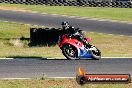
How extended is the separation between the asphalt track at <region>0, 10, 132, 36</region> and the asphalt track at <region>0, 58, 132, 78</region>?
15.8 meters

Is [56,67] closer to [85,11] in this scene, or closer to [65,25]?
[65,25]

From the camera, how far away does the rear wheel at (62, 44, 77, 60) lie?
53.4 ft

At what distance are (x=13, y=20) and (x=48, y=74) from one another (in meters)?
22.7

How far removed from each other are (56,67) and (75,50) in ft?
6.74

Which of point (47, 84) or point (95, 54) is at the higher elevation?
point (47, 84)

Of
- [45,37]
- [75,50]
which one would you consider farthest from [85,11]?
[75,50]

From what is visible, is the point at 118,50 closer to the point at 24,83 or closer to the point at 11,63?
the point at 11,63

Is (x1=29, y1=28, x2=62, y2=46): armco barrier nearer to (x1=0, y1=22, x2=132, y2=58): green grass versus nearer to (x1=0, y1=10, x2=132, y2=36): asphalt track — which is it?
(x1=0, y1=22, x2=132, y2=58): green grass

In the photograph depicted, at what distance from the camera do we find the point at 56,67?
14.5 m

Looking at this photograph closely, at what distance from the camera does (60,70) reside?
1396 centimetres

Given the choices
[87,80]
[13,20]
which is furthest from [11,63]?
[13,20]

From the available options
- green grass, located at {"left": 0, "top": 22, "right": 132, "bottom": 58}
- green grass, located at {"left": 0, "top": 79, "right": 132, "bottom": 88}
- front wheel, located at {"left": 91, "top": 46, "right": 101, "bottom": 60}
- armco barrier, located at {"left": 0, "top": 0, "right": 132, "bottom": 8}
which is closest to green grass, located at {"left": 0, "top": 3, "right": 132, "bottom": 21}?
armco barrier, located at {"left": 0, "top": 0, "right": 132, "bottom": 8}

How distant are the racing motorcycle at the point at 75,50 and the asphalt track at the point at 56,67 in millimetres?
385

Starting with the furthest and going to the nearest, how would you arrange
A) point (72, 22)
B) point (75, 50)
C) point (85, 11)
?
point (85, 11) < point (72, 22) < point (75, 50)
